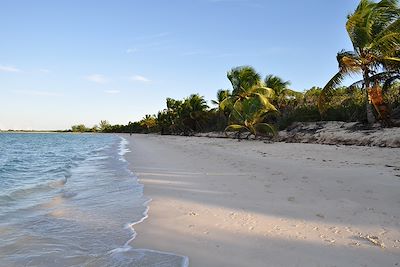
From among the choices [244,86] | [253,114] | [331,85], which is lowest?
[253,114]

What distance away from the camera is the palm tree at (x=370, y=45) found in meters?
16.0

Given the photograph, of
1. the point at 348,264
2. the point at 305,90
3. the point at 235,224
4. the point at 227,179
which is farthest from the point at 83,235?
the point at 305,90

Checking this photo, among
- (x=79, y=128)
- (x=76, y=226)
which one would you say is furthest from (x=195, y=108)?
(x=79, y=128)

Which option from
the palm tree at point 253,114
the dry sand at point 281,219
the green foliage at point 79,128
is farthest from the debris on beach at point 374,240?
the green foliage at point 79,128

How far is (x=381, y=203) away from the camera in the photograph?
4828mm

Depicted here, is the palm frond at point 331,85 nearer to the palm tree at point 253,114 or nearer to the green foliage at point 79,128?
the palm tree at point 253,114

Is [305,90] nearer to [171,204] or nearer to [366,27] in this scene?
[366,27]

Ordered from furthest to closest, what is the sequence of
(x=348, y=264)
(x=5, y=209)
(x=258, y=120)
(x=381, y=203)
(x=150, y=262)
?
1. (x=258, y=120)
2. (x=5, y=209)
3. (x=381, y=203)
4. (x=150, y=262)
5. (x=348, y=264)

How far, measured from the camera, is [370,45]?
16.3 meters

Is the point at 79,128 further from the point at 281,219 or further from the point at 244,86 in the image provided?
the point at 281,219

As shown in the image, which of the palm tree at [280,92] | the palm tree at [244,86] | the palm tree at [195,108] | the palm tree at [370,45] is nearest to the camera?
the palm tree at [370,45]

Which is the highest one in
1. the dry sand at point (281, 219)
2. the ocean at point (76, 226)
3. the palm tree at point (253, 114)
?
the palm tree at point (253, 114)

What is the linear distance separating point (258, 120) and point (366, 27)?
11213 millimetres

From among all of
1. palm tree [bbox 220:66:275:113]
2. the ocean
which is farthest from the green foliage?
the ocean
